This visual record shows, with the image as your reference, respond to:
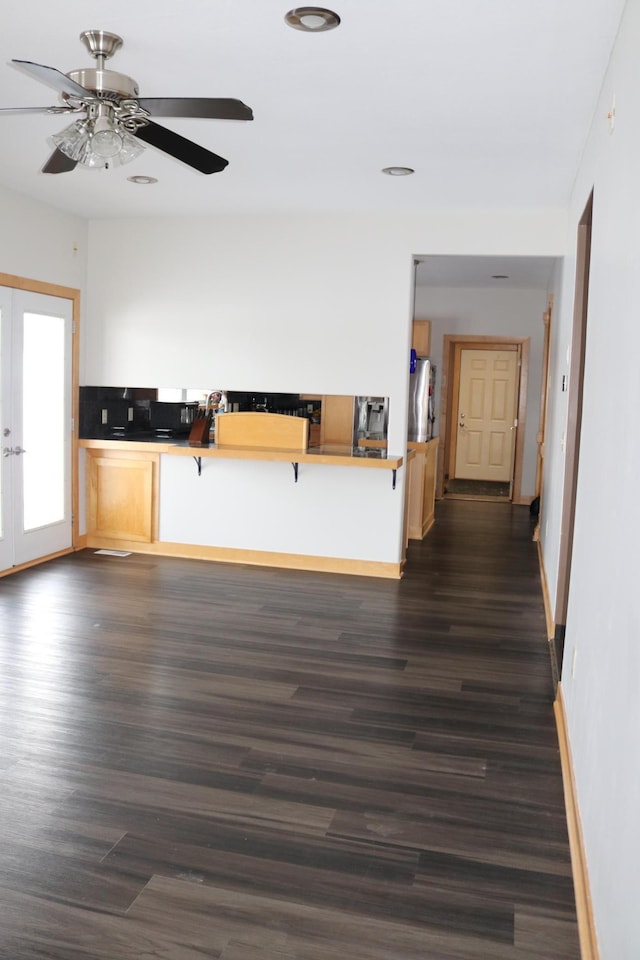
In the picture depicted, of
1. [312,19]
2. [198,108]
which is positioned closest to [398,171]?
[312,19]

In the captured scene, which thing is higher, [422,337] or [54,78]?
[54,78]

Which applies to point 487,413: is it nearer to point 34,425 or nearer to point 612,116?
point 34,425

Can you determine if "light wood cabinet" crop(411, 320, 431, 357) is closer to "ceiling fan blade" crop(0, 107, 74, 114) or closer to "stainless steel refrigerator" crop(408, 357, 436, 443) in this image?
"stainless steel refrigerator" crop(408, 357, 436, 443)

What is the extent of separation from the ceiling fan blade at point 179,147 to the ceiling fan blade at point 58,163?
472 mm

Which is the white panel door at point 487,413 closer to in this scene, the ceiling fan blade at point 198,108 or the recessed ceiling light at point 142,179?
the recessed ceiling light at point 142,179

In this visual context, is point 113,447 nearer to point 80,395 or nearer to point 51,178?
point 80,395

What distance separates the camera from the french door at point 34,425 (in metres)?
5.85

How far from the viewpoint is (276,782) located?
3.03 meters

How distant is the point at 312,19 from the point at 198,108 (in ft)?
1.71

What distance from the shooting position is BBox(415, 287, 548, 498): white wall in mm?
10055

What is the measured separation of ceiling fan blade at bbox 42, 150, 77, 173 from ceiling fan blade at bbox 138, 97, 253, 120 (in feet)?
Answer: 2.11

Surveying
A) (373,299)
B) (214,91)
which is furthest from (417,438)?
(214,91)

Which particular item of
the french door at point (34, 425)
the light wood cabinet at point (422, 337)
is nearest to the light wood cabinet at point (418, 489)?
the light wood cabinet at point (422, 337)

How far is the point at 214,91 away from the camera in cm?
365
